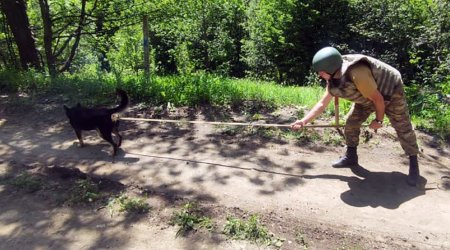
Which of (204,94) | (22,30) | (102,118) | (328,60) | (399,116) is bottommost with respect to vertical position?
(102,118)

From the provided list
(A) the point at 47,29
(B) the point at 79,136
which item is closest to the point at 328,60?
(B) the point at 79,136

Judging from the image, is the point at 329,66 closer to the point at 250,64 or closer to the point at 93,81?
the point at 93,81

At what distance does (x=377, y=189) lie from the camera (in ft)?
15.1

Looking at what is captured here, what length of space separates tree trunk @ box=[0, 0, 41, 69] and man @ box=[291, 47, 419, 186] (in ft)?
31.3

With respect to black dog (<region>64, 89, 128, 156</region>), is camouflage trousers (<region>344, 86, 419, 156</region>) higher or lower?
higher

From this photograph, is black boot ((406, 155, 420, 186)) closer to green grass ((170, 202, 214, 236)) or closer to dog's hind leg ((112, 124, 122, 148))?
green grass ((170, 202, 214, 236))

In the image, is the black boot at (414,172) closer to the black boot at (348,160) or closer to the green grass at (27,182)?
the black boot at (348,160)

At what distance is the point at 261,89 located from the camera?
26.0 ft

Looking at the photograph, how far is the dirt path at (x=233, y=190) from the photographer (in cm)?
373

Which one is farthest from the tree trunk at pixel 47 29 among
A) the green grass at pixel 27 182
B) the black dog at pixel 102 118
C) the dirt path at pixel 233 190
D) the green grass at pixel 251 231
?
the green grass at pixel 251 231

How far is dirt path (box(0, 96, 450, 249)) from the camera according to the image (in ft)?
12.2

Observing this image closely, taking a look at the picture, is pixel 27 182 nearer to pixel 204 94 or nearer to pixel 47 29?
pixel 204 94

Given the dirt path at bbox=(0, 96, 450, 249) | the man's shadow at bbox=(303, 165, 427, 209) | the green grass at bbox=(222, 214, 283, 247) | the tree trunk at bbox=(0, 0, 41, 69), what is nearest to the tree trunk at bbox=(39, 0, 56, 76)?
the tree trunk at bbox=(0, 0, 41, 69)

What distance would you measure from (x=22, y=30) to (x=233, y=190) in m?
9.65
